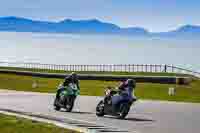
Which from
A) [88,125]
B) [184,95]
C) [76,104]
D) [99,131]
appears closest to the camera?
[99,131]

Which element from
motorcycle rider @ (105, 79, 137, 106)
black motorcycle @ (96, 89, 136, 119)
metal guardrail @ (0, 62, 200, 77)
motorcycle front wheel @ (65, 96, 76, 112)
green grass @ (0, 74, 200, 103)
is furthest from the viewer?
metal guardrail @ (0, 62, 200, 77)

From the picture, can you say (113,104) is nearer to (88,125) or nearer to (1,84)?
(88,125)

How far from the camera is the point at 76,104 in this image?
33312mm

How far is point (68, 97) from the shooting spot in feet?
92.3

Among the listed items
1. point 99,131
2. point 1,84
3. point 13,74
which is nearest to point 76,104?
point 99,131

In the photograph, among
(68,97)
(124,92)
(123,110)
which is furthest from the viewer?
(68,97)

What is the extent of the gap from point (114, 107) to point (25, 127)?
4945mm

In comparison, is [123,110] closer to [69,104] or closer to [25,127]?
Result: [69,104]

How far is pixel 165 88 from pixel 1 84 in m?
17.1

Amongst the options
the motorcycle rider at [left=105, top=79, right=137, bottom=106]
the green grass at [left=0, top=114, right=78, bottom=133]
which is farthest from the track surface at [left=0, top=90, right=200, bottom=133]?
the green grass at [left=0, top=114, right=78, bottom=133]

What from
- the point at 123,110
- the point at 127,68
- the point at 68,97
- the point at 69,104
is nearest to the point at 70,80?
the point at 68,97

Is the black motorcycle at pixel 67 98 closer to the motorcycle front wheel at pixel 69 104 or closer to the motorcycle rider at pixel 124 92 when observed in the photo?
the motorcycle front wheel at pixel 69 104

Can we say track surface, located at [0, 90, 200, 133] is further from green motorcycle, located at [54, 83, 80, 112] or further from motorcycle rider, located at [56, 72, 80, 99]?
motorcycle rider, located at [56, 72, 80, 99]

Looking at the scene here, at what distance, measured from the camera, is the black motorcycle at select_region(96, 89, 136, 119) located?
24.4m
